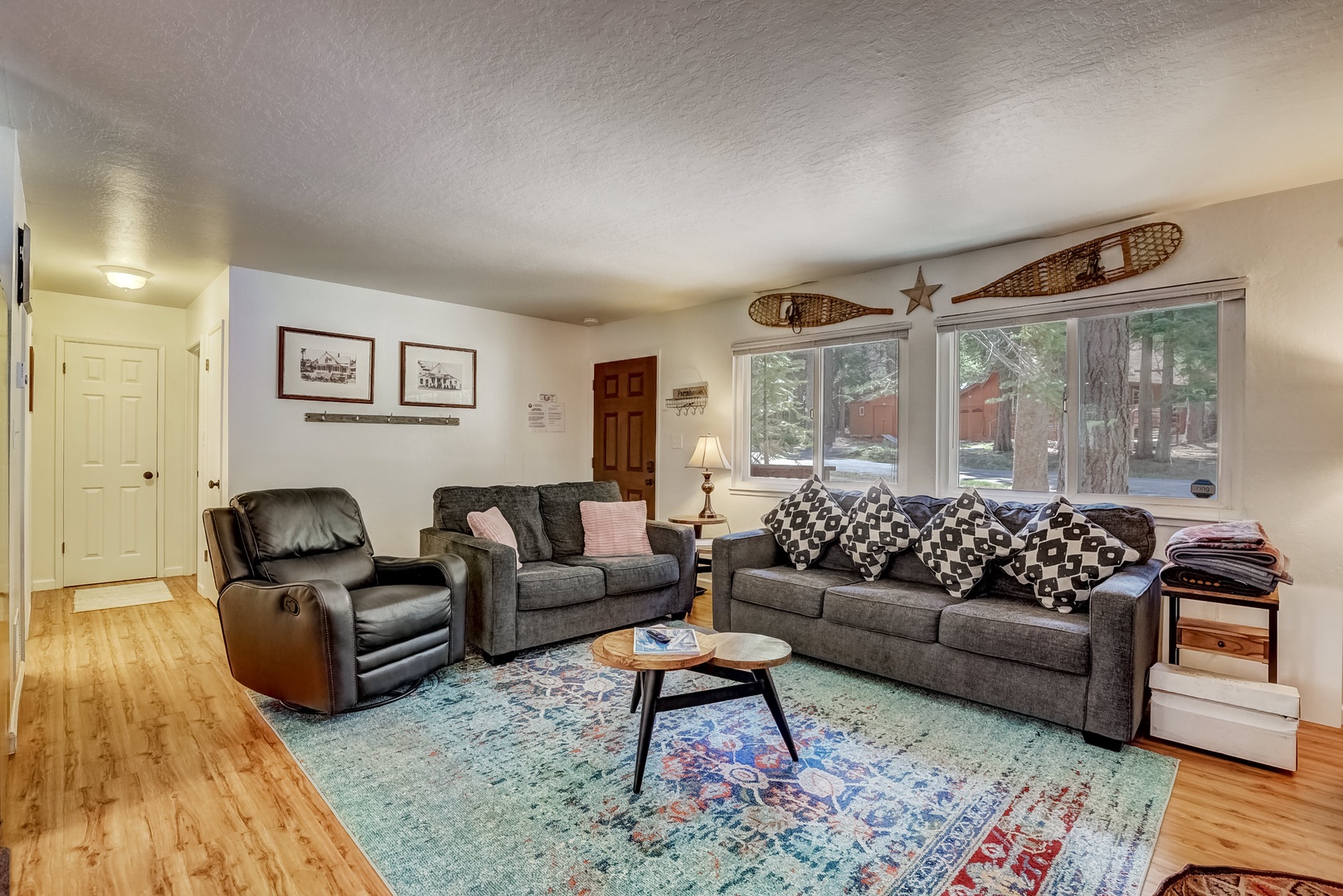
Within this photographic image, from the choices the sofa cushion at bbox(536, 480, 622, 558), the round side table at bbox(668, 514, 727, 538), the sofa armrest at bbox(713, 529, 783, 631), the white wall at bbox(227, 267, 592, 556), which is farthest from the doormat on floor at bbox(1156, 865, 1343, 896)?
the white wall at bbox(227, 267, 592, 556)

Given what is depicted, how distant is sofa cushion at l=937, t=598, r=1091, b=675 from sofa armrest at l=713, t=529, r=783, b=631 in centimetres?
114

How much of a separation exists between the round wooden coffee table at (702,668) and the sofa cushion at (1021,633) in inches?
35.2

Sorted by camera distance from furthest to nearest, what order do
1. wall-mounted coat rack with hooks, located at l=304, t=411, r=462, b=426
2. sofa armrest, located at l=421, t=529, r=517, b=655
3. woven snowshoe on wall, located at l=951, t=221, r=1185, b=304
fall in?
wall-mounted coat rack with hooks, located at l=304, t=411, r=462, b=426 < sofa armrest, located at l=421, t=529, r=517, b=655 < woven snowshoe on wall, located at l=951, t=221, r=1185, b=304

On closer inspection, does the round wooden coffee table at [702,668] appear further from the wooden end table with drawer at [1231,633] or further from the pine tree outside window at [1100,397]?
the pine tree outside window at [1100,397]

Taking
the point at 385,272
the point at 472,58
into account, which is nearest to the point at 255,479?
the point at 385,272

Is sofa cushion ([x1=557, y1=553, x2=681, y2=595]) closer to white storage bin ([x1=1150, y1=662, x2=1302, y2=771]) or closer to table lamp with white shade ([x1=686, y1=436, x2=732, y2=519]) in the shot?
table lamp with white shade ([x1=686, y1=436, x2=732, y2=519])

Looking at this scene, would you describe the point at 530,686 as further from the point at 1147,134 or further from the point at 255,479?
the point at 1147,134

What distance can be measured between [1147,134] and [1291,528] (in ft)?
6.11

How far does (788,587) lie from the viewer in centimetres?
348

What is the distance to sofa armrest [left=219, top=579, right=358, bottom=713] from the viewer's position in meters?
2.67

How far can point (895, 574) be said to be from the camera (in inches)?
140

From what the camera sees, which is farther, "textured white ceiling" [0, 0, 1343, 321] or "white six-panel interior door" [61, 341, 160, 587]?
"white six-panel interior door" [61, 341, 160, 587]

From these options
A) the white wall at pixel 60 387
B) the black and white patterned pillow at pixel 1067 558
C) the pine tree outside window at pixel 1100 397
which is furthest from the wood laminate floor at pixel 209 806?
the white wall at pixel 60 387

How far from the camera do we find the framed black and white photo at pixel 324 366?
4402mm
